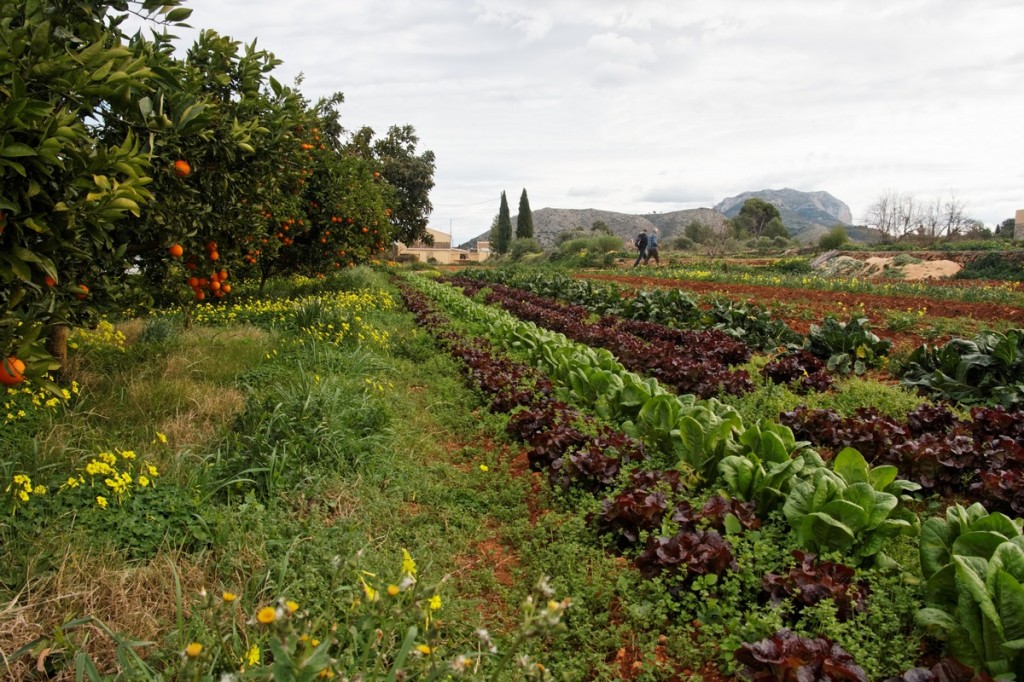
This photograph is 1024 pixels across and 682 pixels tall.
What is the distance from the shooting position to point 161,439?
133 inches

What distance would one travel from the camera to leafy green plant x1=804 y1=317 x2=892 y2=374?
6824 millimetres

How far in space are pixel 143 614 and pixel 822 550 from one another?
279 centimetres

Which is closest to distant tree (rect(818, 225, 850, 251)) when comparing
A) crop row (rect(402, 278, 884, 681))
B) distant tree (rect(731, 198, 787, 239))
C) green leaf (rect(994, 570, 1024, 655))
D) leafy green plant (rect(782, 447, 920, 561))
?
distant tree (rect(731, 198, 787, 239))

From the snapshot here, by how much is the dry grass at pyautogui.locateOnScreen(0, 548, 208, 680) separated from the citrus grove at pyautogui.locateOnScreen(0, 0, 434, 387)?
868mm

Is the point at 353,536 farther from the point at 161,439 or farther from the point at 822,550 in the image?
the point at 822,550

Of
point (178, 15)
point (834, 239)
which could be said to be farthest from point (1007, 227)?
point (178, 15)

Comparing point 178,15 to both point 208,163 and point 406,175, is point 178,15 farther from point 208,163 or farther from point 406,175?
point 406,175

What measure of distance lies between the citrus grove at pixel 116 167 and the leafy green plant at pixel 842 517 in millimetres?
3312

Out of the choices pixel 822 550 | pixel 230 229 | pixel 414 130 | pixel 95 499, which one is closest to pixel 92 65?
pixel 95 499

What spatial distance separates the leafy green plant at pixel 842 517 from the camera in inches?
106

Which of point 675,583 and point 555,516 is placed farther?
point 555,516

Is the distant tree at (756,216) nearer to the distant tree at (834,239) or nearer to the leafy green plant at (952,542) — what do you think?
the distant tree at (834,239)

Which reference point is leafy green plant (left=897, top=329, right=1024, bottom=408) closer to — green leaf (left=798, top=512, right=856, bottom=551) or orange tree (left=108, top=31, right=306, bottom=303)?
green leaf (left=798, top=512, right=856, bottom=551)

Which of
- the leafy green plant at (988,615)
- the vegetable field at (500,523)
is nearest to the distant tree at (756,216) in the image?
the vegetable field at (500,523)
